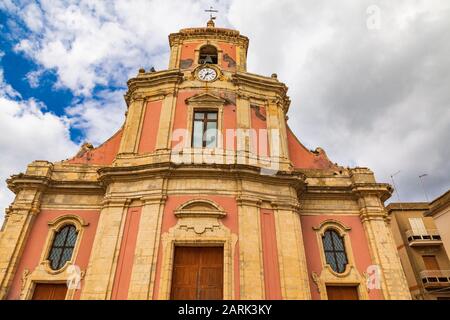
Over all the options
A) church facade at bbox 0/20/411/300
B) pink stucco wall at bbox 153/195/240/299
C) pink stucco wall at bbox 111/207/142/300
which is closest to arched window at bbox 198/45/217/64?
church facade at bbox 0/20/411/300

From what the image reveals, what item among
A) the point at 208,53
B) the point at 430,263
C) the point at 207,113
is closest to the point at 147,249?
the point at 207,113

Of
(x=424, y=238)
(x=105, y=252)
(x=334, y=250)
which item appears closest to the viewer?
(x=105, y=252)

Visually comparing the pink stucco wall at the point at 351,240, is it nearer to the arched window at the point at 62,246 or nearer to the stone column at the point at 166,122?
the stone column at the point at 166,122

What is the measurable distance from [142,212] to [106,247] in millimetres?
1647

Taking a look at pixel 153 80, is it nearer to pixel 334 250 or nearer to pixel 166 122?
pixel 166 122

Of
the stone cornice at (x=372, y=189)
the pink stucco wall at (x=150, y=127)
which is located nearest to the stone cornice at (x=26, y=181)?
the pink stucco wall at (x=150, y=127)

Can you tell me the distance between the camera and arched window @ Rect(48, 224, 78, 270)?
11.8 m

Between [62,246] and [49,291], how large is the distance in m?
1.64

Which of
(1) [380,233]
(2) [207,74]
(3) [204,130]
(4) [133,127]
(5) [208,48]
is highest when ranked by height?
(5) [208,48]

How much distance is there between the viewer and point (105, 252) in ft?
35.2

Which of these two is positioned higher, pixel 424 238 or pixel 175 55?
pixel 175 55

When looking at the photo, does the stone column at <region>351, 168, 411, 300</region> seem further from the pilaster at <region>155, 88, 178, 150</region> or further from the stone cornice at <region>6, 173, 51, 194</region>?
the stone cornice at <region>6, 173, 51, 194</region>
